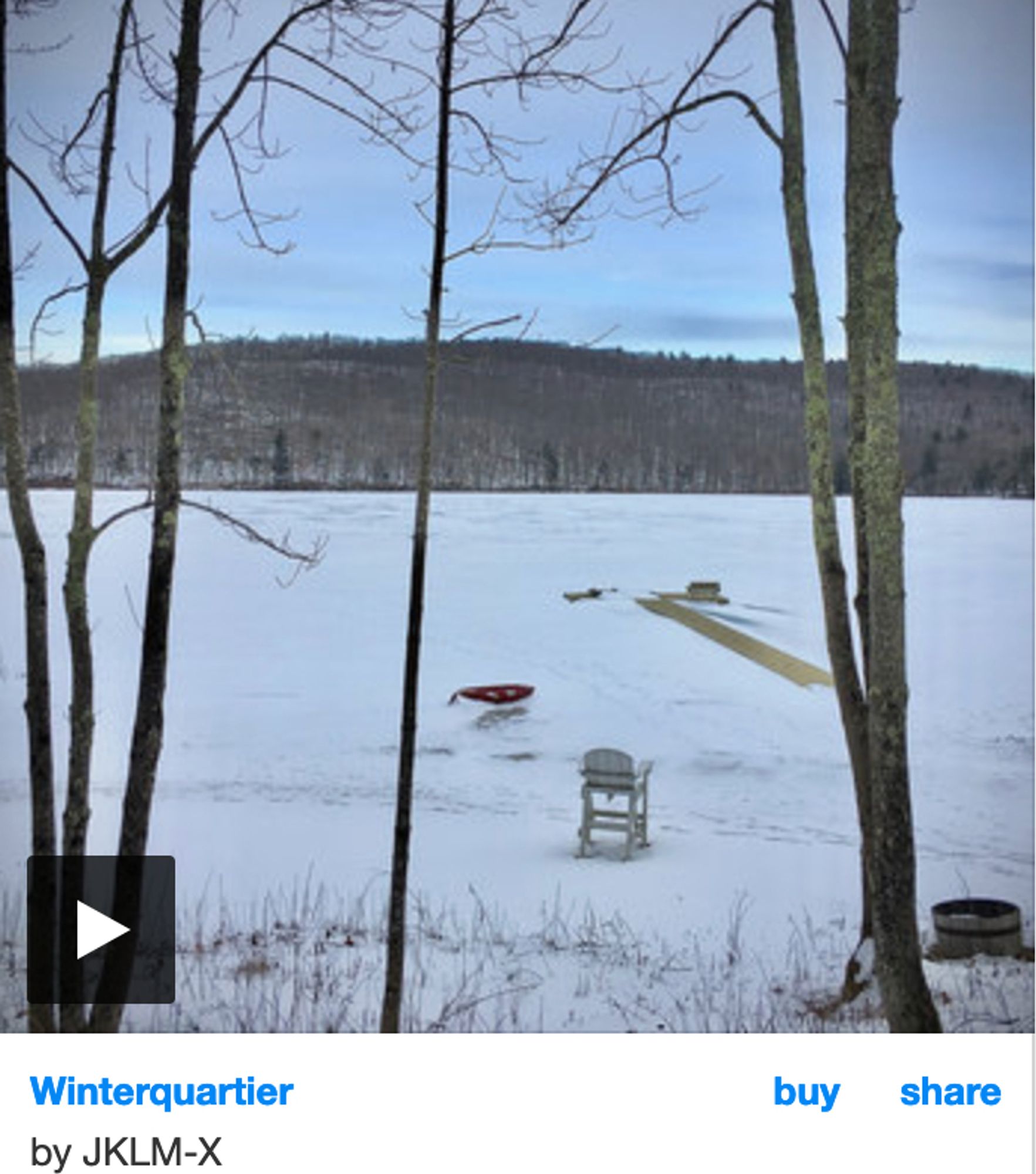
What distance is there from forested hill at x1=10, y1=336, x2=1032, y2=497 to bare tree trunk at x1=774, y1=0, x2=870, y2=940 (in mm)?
265

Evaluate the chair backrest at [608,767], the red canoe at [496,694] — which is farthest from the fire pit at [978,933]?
the red canoe at [496,694]

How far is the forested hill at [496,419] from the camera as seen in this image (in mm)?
3906

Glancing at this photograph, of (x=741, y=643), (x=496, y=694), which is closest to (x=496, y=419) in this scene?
(x=496, y=694)

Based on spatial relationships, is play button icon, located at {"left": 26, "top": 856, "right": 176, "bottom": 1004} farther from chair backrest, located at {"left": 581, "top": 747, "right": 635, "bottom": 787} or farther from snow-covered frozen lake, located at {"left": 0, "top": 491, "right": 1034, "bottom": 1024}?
chair backrest, located at {"left": 581, "top": 747, "right": 635, "bottom": 787}

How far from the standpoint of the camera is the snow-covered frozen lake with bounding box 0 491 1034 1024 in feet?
18.1

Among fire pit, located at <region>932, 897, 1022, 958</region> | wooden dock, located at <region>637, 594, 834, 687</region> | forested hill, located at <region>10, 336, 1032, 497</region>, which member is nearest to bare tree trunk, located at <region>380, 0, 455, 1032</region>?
forested hill, located at <region>10, 336, 1032, 497</region>

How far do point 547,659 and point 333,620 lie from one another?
1.68 m

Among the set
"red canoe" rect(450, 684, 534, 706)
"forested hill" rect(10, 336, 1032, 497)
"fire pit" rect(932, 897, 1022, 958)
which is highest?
"forested hill" rect(10, 336, 1032, 497)

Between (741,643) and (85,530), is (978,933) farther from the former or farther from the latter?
(741,643)

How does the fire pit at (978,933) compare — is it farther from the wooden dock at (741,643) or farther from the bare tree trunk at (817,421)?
the wooden dock at (741,643)

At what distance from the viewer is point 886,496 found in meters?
2.77

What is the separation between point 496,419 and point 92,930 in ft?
9.99

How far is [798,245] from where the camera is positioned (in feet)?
11.1

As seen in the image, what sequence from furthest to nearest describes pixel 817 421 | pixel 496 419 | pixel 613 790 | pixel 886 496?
pixel 613 790, pixel 496 419, pixel 817 421, pixel 886 496
